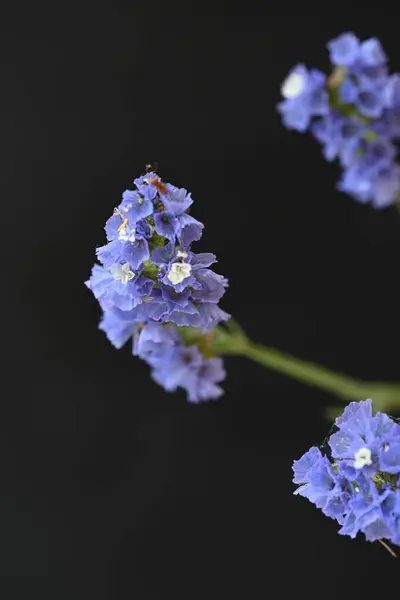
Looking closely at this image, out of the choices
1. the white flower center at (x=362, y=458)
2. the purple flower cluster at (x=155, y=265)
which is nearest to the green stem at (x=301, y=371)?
the purple flower cluster at (x=155, y=265)

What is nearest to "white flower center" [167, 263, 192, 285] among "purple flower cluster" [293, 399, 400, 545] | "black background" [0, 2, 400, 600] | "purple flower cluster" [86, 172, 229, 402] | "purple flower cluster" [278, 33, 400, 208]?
"purple flower cluster" [86, 172, 229, 402]

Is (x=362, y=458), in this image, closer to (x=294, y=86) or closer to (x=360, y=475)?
(x=360, y=475)

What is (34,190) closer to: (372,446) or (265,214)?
(265,214)

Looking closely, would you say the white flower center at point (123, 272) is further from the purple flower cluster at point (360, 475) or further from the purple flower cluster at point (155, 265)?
the purple flower cluster at point (360, 475)

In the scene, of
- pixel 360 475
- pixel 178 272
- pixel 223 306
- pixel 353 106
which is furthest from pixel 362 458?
pixel 223 306

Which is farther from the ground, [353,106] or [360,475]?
[353,106]

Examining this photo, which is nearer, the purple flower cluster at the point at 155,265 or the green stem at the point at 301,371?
the purple flower cluster at the point at 155,265

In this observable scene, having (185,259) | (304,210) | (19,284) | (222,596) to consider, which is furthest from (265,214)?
(185,259)
